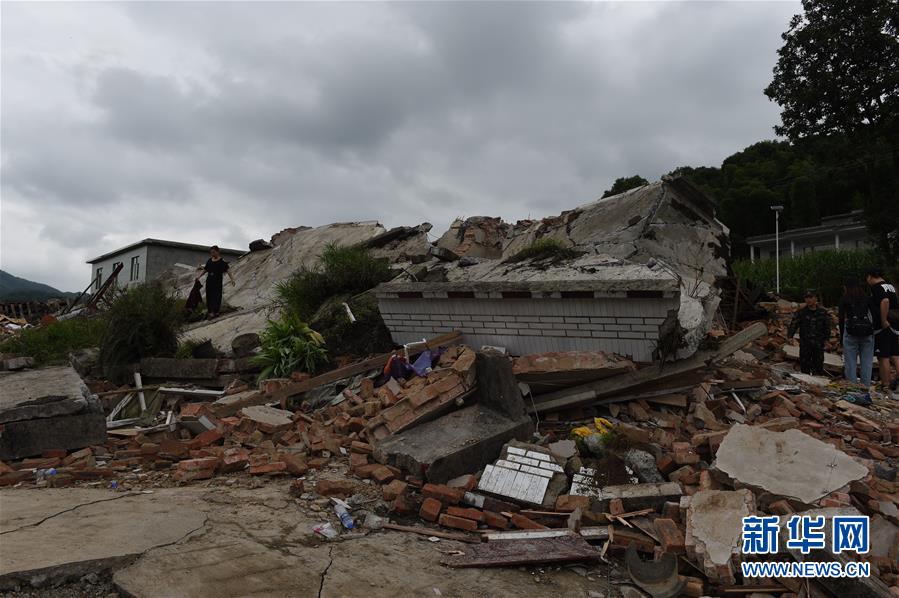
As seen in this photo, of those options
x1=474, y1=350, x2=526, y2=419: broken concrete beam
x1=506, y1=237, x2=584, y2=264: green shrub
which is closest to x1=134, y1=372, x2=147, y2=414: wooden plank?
x1=474, y1=350, x2=526, y2=419: broken concrete beam

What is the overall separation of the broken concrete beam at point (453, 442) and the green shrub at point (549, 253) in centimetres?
298

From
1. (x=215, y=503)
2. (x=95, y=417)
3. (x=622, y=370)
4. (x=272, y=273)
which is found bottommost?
(x=215, y=503)

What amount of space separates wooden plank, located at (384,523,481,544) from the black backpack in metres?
6.35

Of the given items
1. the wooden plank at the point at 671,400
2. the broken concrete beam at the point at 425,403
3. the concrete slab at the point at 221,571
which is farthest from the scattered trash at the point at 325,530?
the wooden plank at the point at 671,400

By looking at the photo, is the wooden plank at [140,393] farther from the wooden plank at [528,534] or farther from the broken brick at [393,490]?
the wooden plank at [528,534]

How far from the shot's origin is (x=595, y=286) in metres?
5.52

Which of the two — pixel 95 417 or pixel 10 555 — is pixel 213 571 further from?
pixel 95 417

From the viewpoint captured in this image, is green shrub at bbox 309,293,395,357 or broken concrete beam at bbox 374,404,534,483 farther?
green shrub at bbox 309,293,395,357

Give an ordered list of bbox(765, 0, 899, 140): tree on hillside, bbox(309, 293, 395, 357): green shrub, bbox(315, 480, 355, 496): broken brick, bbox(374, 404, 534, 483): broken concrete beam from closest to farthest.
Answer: bbox(315, 480, 355, 496): broken brick → bbox(374, 404, 534, 483): broken concrete beam → bbox(309, 293, 395, 357): green shrub → bbox(765, 0, 899, 140): tree on hillside

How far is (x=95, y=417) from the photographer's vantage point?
5.62 metres

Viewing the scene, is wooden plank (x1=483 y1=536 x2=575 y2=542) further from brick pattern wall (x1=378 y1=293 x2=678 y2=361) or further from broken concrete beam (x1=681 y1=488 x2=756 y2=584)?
brick pattern wall (x1=378 y1=293 x2=678 y2=361)

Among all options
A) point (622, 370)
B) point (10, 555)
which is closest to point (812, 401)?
point (622, 370)

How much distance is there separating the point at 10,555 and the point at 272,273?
11796mm

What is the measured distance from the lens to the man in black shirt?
727 centimetres
